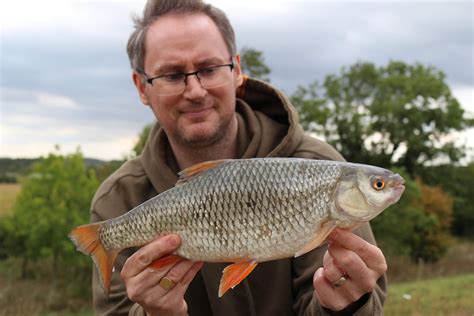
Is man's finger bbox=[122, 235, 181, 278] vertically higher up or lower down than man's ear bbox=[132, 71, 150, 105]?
lower down

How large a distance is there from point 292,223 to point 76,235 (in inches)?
47.6

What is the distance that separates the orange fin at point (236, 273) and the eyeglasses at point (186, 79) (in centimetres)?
142

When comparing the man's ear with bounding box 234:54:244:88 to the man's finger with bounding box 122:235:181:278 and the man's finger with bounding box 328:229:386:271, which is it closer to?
the man's finger with bounding box 122:235:181:278

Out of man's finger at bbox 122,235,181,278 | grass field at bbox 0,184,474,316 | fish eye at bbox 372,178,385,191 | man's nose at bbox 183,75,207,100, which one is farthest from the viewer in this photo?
grass field at bbox 0,184,474,316

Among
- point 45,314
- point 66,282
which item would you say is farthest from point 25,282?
point 45,314

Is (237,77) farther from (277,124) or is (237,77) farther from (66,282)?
(66,282)

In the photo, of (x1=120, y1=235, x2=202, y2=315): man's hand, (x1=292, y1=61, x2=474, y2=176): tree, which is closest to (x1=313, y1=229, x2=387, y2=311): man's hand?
(x1=120, y1=235, x2=202, y2=315): man's hand

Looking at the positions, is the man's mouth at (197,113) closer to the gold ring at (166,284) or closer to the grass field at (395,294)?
the gold ring at (166,284)

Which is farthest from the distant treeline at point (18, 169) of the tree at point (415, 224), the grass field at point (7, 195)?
the tree at point (415, 224)

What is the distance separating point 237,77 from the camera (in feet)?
13.5

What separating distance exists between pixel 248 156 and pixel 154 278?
4.31 ft

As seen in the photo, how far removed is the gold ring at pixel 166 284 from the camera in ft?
9.89

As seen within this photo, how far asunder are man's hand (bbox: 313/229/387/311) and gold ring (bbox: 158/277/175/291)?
0.81 meters

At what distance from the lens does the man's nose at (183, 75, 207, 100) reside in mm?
3699
